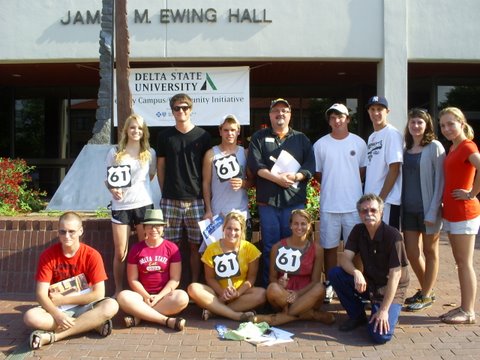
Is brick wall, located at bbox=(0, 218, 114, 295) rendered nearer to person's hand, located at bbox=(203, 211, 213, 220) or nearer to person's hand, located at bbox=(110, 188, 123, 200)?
person's hand, located at bbox=(110, 188, 123, 200)

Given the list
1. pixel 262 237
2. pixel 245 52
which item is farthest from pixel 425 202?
pixel 245 52

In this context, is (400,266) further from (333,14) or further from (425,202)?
(333,14)

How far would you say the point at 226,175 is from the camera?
5.21m

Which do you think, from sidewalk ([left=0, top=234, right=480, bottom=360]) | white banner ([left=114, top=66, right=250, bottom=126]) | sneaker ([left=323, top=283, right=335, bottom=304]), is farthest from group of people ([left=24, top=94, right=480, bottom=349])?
white banner ([left=114, top=66, right=250, bottom=126])

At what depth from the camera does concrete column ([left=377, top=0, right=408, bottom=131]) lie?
446 inches

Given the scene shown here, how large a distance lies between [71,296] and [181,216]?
1.31m

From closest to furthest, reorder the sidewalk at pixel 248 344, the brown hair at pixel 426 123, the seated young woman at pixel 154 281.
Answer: the sidewalk at pixel 248 344, the seated young woman at pixel 154 281, the brown hair at pixel 426 123

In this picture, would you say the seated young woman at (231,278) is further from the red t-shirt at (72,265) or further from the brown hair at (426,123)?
the brown hair at (426,123)

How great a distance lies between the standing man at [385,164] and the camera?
200 inches

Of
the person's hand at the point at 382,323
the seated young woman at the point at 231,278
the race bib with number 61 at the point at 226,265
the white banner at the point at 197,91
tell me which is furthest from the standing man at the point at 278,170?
the white banner at the point at 197,91

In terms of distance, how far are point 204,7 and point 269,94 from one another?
461cm

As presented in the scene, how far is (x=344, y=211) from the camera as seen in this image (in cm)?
523

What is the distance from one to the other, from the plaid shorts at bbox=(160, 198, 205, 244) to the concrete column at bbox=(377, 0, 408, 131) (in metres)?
7.17

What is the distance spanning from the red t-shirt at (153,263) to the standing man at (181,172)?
362 millimetres
